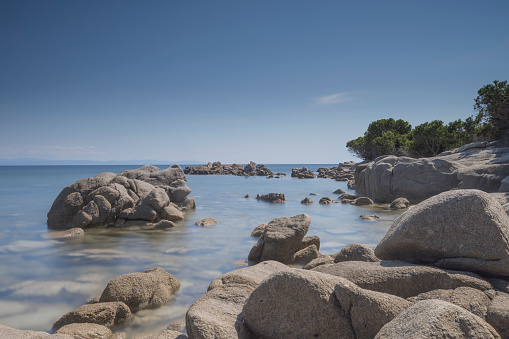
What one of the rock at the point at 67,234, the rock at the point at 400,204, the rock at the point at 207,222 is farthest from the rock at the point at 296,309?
the rock at the point at 400,204

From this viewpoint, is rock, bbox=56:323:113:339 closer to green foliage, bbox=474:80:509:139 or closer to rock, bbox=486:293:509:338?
rock, bbox=486:293:509:338

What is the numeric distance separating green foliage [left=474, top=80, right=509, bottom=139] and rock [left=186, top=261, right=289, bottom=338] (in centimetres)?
2615

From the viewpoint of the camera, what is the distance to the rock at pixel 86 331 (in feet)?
14.6

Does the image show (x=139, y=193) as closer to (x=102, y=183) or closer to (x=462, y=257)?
(x=102, y=183)

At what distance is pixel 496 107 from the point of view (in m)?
23.2

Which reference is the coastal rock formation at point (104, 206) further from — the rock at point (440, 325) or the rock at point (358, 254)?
the rock at point (440, 325)

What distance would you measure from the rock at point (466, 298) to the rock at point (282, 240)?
478cm

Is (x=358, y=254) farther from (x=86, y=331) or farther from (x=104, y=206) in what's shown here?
(x=104, y=206)

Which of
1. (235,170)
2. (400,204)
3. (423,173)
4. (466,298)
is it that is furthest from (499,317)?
(235,170)

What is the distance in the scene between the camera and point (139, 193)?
53.0 ft

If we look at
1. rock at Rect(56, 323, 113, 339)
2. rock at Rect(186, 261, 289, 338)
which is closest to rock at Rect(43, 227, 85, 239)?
rock at Rect(56, 323, 113, 339)

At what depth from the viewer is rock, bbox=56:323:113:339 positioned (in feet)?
14.6

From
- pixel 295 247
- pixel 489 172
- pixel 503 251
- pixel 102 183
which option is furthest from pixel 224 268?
pixel 489 172

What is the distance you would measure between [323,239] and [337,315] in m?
8.24
